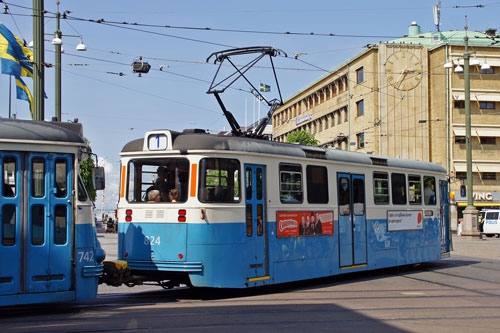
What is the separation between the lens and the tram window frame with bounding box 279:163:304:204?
41.6ft

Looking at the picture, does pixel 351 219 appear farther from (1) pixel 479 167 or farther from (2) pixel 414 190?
(1) pixel 479 167

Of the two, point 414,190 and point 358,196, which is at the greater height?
point 414,190

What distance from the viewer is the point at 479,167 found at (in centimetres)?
5478

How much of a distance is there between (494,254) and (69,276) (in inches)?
751

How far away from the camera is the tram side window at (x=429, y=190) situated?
1797 cm

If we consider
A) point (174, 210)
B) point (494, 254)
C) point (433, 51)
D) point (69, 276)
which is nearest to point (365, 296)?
point (174, 210)

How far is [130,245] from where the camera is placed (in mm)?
11680

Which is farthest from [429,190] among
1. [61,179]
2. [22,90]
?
[61,179]

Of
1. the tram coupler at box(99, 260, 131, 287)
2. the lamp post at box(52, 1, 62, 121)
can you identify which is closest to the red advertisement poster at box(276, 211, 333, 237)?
the tram coupler at box(99, 260, 131, 287)

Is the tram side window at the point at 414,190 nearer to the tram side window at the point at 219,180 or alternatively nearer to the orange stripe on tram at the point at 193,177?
the tram side window at the point at 219,180

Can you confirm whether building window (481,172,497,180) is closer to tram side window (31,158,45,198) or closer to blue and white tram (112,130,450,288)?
blue and white tram (112,130,450,288)

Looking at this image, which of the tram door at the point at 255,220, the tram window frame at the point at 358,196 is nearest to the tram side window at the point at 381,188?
the tram window frame at the point at 358,196

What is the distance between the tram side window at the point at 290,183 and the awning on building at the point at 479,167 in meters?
44.2

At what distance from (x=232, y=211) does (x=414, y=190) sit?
24.9 feet
